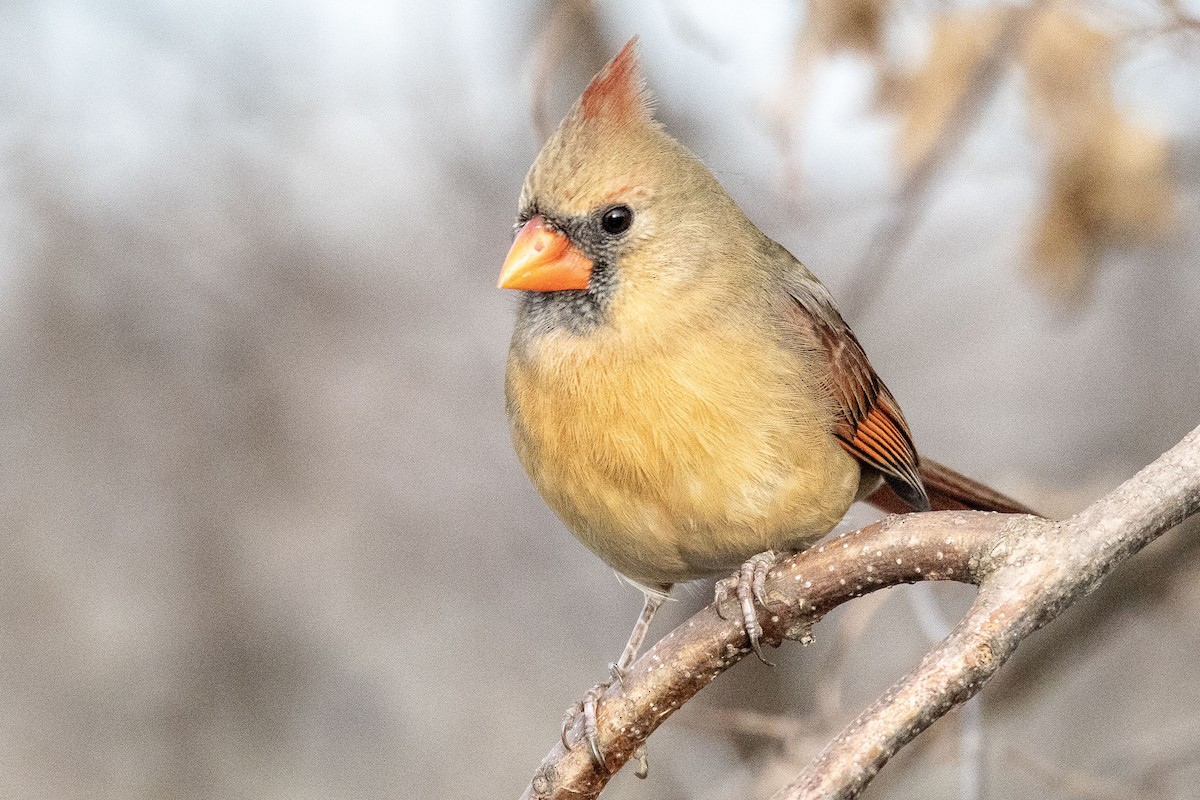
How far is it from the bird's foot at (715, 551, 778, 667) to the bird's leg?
208 millimetres

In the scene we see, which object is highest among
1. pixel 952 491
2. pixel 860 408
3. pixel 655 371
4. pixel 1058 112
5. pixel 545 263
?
pixel 1058 112

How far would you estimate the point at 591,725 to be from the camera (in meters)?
1.99

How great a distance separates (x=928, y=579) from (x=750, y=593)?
0.27m

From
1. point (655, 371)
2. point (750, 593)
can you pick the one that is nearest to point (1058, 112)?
point (655, 371)

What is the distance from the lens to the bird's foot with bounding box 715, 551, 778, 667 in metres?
1.87

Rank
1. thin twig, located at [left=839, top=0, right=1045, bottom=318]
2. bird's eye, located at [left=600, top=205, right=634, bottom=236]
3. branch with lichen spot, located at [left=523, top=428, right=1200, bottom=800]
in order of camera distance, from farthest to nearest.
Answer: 1. thin twig, located at [left=839, top=0, right=1045, bottom=318]
2. bird's eye, located at [left=600, top=205, right=634, bottom=236]
3. branch with lichen spot, located at [left=523, top=428, right=1200, bottom=800]

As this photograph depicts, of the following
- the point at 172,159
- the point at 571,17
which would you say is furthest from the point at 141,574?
the point at 571,17

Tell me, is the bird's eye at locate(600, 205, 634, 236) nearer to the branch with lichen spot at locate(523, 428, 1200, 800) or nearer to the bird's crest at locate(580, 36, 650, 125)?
the bird's crest at locate(580, 36, 650, 125)

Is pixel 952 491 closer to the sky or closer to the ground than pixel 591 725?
closer to the sky

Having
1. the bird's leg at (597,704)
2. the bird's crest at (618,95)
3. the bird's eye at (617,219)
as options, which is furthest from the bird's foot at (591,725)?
the bird's crest at (618,95)

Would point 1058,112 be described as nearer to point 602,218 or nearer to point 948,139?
point 948,139

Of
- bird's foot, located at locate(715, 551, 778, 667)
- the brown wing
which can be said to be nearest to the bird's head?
the brown wing

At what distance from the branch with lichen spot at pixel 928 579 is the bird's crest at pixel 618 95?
2.79 feet

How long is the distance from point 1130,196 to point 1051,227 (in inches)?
7.6
